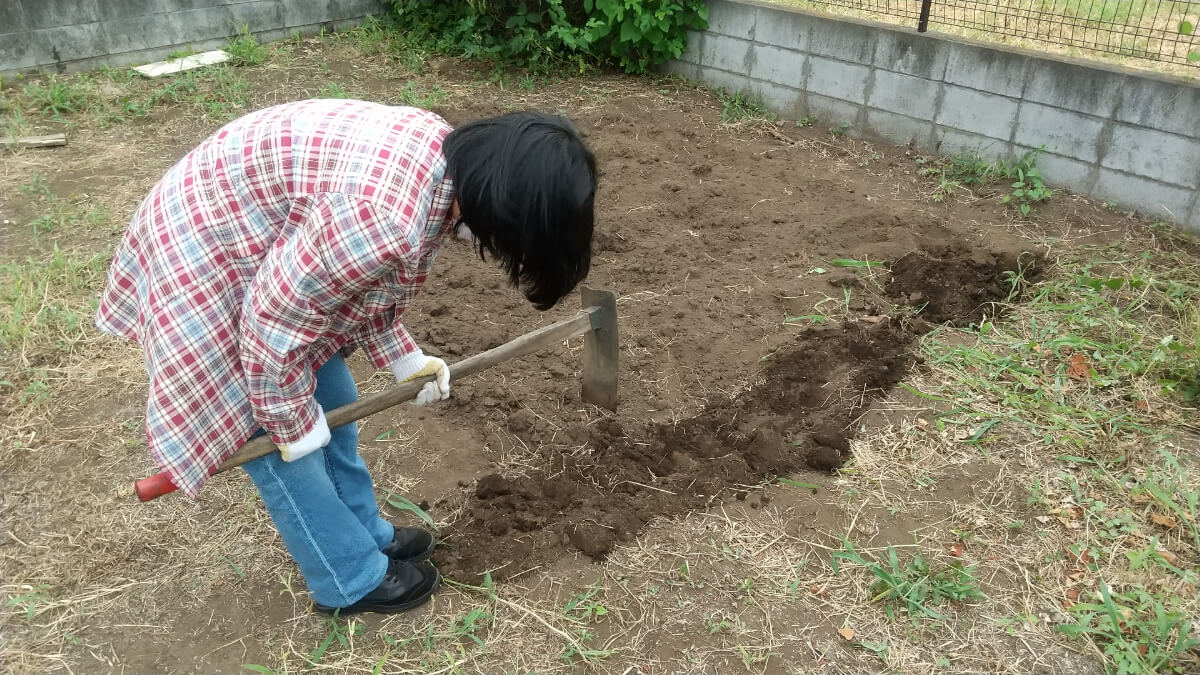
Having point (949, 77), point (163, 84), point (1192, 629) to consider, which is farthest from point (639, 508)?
point (163, 84)

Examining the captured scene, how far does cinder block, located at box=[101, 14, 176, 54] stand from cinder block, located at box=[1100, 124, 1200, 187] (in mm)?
6453

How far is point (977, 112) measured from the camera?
4.42m

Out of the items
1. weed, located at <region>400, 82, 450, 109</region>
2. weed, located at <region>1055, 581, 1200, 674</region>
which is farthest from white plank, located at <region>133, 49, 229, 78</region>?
weed, located at <region>1055, 581, 1200, 674</region>

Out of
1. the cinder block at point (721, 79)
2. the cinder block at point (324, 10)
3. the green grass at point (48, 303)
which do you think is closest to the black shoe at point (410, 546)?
the green grass at point (48, 303)

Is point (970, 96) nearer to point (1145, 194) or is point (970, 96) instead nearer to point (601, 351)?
point (1145, 194)

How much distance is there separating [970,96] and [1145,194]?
1.04 m

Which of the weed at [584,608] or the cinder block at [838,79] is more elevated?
the cinder block at [838,79]

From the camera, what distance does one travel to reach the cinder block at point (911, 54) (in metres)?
4.46

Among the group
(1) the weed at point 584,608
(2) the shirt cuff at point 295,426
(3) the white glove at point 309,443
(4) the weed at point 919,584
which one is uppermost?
(2) the shirt cuff at point 295,426

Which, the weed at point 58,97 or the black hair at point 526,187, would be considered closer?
the black hair at point 526,187

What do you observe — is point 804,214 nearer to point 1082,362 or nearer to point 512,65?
point 1082,362

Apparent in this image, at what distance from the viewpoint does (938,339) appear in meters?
3.20

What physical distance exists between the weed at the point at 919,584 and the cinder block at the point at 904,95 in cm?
325

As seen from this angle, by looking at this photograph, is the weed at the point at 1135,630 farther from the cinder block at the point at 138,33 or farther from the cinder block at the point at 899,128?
the cinder block at the point at 138,33
